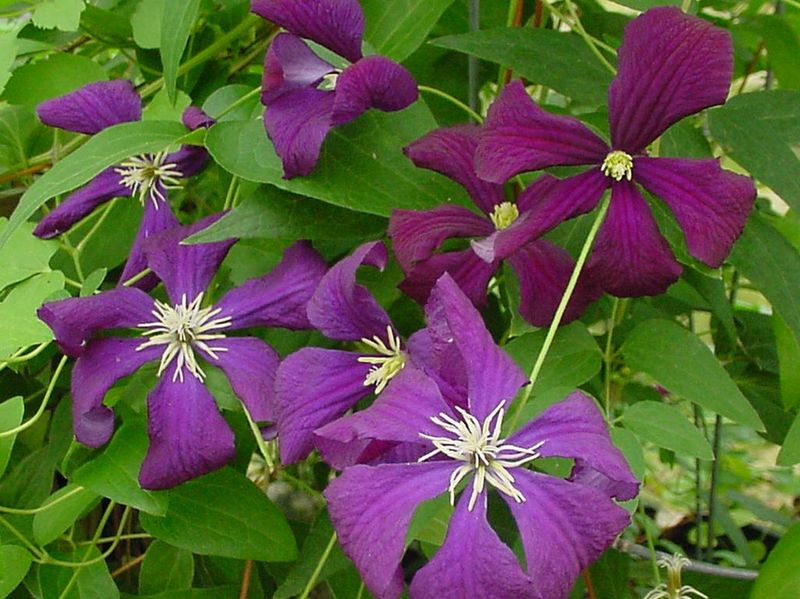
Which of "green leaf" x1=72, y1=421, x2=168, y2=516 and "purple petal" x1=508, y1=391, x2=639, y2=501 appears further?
"green leaf" x1=72, y1=421, x2=168, y2=516

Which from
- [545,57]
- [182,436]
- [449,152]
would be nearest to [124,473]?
[182,436]

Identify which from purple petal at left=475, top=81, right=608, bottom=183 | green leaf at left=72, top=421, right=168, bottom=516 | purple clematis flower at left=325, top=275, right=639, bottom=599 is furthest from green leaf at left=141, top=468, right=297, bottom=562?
purple petal at left=475, top=81, right=608, bottom=183

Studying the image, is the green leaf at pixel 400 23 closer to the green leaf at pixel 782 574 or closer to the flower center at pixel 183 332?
the flower center at pixel 183 332

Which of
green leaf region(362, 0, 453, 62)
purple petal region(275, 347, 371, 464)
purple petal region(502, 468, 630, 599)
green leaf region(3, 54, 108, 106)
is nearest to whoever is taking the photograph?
purple petal region(502, 468, 630, 599)

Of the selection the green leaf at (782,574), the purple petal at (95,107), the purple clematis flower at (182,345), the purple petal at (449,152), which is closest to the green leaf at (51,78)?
the purple petal at (95,107)

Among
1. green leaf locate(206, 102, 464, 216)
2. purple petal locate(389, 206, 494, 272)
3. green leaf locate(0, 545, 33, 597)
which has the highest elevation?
green leaf locate(206, 102, 464, 216)

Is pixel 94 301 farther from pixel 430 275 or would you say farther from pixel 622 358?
pixel 622 358

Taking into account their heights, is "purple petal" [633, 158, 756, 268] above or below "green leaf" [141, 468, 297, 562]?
above

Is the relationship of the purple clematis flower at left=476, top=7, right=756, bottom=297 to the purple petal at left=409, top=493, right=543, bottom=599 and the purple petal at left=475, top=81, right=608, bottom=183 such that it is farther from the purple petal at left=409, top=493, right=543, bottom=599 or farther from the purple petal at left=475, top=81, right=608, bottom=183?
the purple petal at left=409, top=493, right=543, bottom=599

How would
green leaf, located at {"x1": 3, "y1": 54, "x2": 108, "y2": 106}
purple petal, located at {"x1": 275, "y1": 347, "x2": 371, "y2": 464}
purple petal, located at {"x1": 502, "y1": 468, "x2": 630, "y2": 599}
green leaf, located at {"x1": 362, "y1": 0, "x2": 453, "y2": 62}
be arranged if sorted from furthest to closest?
green leaf, located at {"x1": 3, "y1": 54, "x2": 108, "y2": 106}, green leaf, located at {"x1": 362, "y1": 0, "x2": 453, "y2": 62}, purple petal, located at {"x1": 275, "y1": 347, "x2": 371, "y2": 464}, purple petal, located at {"x1": 502, "y1": 468, "x2": 630, "y2": 599}
